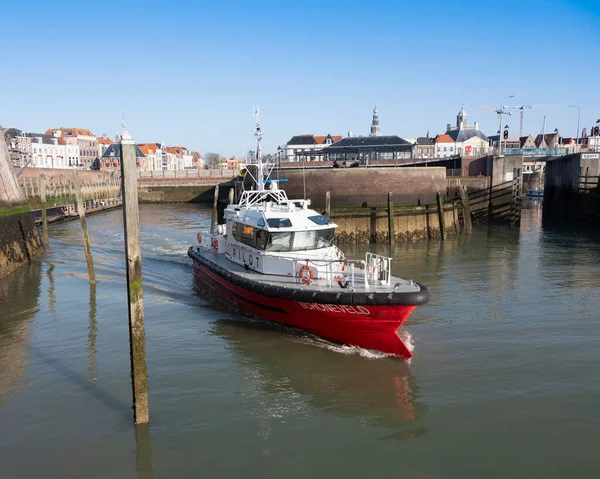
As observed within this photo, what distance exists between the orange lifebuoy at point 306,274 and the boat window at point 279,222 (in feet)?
5.14

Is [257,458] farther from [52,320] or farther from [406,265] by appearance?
[406,265]

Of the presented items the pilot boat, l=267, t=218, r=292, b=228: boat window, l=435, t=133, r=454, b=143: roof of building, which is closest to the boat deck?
the pilot boat

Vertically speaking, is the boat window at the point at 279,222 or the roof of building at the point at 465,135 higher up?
the roof of building at the point at 465,135

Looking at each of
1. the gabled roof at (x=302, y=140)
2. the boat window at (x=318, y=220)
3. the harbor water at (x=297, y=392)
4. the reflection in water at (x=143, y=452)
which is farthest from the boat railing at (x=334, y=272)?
the gabled roof at (x=302, y=140)

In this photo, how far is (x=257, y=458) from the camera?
6.95m

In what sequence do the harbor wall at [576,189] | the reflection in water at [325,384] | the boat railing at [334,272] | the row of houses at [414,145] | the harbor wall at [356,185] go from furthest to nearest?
the row of houses at [414,145]
the harbor wall at [576,189]
the harbor wall at [356,185]
the boat railing at [334,272]
the reflection in water at [325,384]

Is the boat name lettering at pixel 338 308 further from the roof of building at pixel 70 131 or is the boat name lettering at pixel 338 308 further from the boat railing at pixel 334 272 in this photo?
the roof of building at pixel 70 131

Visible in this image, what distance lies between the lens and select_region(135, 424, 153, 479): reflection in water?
671 centimetres

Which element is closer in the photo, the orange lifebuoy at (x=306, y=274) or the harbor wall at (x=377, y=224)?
the orange lifebuoy at (x=306, y=274)

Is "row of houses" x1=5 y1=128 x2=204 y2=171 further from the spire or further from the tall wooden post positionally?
the tall wooden post

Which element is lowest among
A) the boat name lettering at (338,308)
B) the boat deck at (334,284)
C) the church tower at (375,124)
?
the boat name lettering at (338,308)

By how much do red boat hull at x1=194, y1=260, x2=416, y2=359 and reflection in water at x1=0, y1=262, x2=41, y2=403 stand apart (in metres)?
5.47

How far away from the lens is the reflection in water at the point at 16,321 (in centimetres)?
953

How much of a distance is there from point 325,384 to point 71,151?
331ft
